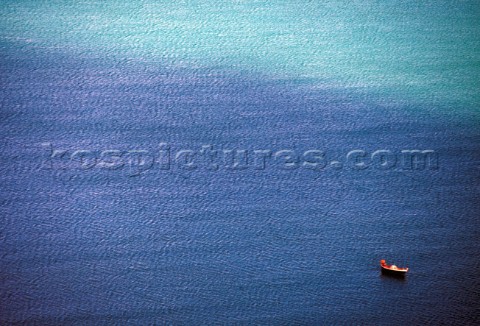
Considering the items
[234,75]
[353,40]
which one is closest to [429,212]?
[353,40]

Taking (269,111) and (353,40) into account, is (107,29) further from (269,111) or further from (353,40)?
(353,40)

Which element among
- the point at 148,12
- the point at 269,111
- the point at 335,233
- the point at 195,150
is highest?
the point at 148,12

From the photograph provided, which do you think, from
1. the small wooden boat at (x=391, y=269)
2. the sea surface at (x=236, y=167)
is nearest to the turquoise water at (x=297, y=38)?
the sea surface at (x=236, y=167)

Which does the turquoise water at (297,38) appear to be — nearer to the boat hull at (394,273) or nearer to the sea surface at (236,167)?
the sea surface at (236,167)

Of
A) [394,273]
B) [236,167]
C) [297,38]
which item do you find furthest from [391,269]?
[297,38]

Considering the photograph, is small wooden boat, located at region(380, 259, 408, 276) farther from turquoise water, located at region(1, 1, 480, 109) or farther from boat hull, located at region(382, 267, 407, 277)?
turquoise water, located at region(1, 1, 480, 109)

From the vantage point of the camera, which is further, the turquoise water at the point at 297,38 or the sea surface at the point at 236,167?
the turquoise water at the point at 297,38

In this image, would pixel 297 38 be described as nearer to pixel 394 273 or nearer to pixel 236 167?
pixel 236 167

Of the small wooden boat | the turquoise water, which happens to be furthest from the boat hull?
the turquoise water
